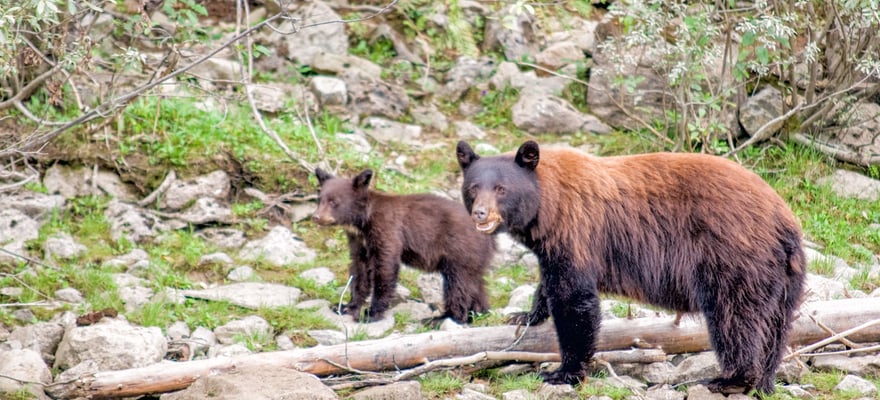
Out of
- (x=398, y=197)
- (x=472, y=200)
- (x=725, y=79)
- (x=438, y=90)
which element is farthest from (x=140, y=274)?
(x=725, y=79)

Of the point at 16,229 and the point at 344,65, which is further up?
the point at 344,65

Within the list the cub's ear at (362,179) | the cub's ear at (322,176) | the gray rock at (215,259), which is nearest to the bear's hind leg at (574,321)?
the cub's ear at (362,179)

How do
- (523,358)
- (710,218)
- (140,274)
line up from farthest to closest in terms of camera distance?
1. (140,274)
2. (523,358)
3. (710,218)

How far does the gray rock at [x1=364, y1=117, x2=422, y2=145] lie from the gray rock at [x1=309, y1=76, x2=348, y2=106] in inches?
16.6

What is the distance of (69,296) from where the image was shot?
8641mm

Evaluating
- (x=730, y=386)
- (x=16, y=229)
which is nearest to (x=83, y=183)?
(x=16, y=229)

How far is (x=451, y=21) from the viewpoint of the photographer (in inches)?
524

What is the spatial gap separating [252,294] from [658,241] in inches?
155

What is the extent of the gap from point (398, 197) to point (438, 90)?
13.0 feet

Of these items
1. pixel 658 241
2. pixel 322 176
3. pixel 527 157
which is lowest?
pixel 322 176

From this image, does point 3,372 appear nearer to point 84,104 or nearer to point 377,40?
point 84,104

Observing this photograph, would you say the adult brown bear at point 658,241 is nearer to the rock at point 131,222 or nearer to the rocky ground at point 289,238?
the rocky ground at point 289,238

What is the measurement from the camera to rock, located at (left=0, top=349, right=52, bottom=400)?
6.60m

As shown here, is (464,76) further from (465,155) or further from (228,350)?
(228,350)
